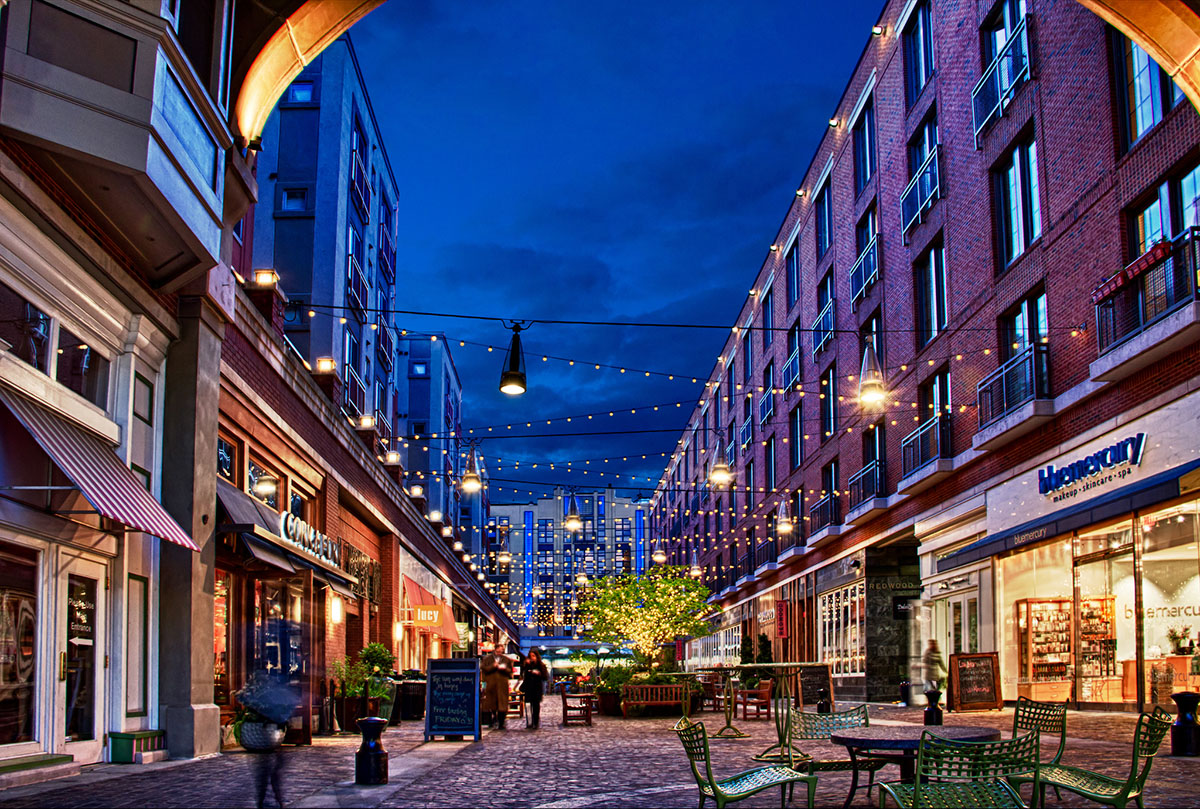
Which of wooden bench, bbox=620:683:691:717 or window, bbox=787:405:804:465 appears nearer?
wooden bench, bbox=620:683:691:717

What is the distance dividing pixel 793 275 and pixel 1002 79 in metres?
20.5

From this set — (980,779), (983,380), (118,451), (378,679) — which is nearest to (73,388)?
(118,451)

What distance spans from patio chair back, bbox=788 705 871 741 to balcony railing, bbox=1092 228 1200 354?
298 inches

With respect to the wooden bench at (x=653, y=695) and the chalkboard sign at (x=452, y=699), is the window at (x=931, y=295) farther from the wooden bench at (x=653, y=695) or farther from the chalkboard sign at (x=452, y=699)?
the chalkboard sign at (x=452, y=699)

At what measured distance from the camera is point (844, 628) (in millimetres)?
33594

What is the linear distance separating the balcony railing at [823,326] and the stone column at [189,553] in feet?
77.6

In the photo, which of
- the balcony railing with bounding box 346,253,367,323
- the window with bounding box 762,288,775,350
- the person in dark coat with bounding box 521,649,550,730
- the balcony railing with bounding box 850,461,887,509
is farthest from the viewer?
the window with bounding box 762,288,775,350

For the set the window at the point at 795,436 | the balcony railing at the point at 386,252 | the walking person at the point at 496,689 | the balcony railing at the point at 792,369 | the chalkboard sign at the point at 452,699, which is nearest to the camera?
the chalkboard sign at the point at 452,699

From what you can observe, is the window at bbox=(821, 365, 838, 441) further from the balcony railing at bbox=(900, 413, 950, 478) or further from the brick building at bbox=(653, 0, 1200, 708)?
the balcony railing at bbox=(900, 413, 950, 478)

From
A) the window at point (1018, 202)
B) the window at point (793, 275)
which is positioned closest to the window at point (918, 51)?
the window at point (1018, 202)

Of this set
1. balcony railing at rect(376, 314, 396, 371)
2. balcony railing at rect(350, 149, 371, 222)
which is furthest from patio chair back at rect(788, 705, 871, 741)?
balcony railing at rect(376, 314, 396, 371)

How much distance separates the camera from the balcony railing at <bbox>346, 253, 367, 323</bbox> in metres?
35.3

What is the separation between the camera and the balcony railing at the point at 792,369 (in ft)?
129

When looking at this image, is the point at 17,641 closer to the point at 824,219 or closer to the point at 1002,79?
the point at 1002,79
